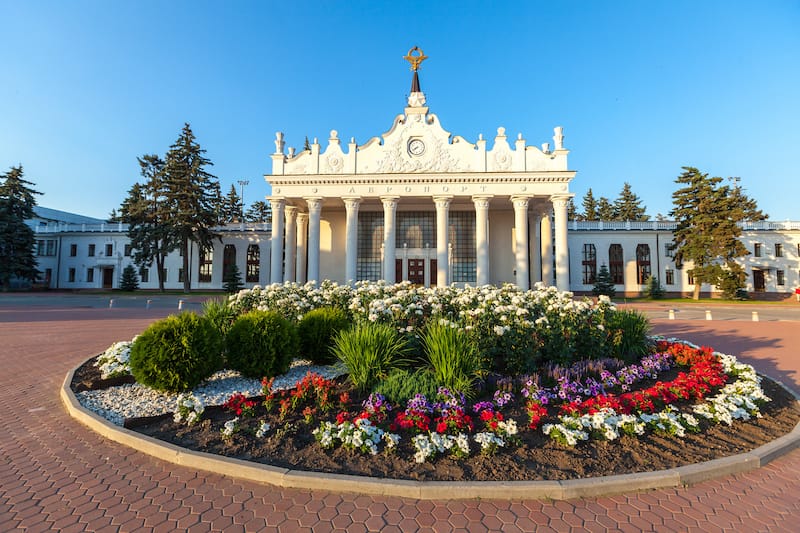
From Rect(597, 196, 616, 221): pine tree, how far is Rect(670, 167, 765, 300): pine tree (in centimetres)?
2414

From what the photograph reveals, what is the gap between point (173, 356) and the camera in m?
5.96

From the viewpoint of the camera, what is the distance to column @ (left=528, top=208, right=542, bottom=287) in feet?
115

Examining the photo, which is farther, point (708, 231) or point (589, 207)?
point (589, 207)

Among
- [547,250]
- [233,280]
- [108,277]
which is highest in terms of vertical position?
[547,250]

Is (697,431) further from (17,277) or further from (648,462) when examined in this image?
(17,277)

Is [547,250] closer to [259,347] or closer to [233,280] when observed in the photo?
[259,347]

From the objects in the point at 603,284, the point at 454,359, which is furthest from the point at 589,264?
the point at 454,359

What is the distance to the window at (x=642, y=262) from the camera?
146 feet

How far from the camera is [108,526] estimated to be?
3092 mm

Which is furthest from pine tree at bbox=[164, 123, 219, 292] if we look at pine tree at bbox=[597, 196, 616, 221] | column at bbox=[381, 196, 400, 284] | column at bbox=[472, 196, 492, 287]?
pine tree at bbox=[597, 196, 616, 221]

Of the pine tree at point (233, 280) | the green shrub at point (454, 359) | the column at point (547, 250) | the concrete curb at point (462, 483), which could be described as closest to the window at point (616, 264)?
the column at point (547, 250)

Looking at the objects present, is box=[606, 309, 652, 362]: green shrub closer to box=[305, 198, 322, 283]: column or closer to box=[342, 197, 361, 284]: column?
box=[342, 197, 361, 284]: column

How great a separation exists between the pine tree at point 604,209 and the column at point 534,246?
3645 cm

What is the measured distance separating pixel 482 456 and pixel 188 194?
4343cm
